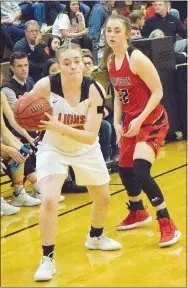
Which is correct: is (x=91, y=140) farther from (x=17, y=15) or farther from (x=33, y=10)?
(x=33, y=10)

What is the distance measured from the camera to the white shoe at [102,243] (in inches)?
159

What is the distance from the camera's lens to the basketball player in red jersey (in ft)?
13.3

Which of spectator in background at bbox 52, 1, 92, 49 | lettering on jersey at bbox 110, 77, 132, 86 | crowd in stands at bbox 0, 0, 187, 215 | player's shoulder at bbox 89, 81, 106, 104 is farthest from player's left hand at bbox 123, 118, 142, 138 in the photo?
spectator in background at bbox 52, 1, 92, 49

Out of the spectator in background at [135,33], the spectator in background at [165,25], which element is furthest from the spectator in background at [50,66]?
the spectator in background at [165,25]

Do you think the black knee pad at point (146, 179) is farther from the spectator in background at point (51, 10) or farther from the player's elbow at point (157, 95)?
the spectator in background at point (51, 10)

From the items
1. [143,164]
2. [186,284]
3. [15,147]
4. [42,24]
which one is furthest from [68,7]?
[186,284]

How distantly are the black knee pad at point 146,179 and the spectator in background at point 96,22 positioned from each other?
157 cm

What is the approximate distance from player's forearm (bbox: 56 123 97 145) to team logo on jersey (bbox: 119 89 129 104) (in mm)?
638

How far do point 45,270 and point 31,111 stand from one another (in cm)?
87

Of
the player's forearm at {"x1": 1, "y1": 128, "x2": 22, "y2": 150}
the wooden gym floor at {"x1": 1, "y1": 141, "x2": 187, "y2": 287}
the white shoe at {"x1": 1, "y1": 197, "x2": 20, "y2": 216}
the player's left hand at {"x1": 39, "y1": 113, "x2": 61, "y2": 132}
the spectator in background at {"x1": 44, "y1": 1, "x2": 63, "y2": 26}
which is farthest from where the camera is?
the spectator in background at {"x1": 44, "y1": 1, "x2": 63, "y2": 26}

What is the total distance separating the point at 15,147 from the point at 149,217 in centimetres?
103

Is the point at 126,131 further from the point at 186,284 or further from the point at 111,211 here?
the point at 186,284

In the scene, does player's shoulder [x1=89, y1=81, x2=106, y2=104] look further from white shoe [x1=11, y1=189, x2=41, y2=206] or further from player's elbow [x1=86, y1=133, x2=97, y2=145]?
white shoe [x1=11, y1=189, x2=41, y2=206]

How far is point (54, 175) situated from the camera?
11.9ft
